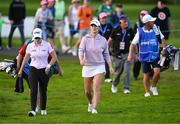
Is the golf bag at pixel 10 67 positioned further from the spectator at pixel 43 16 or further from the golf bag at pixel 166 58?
the spectator at pixel 43 16

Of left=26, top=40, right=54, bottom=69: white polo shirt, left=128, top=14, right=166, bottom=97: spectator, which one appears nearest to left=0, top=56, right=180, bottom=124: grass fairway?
left=128, top=14, right=166, bottom=97: spectator

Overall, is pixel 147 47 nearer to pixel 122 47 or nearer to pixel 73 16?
pixel 122 47

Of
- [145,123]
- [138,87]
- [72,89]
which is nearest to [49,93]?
[72,89]

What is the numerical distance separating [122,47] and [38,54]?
15.0 ft

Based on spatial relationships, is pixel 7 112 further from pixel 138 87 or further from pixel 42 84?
pixel 138 87

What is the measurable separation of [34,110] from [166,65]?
5.22 m

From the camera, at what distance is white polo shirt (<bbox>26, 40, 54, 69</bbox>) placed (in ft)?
64.5

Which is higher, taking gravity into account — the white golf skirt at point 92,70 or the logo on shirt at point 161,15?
the logo on shirt at point 161,15

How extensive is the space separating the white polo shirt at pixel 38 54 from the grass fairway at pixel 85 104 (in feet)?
3.73

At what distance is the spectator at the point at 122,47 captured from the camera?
23719 millimetres

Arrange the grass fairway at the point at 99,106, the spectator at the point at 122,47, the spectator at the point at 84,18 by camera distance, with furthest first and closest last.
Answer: the spectator at the point at 84,18
the spectator at the point at 122,47
the grass fairway at the point at 99,106

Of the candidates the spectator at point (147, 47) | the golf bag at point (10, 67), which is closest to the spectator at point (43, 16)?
the spectator at point (147, 47)

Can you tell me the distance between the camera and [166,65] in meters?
23.6

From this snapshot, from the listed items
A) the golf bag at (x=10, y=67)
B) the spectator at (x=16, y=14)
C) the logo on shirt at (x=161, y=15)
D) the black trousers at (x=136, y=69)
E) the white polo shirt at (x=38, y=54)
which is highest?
the white polo shirt at (x=38, y=54)
